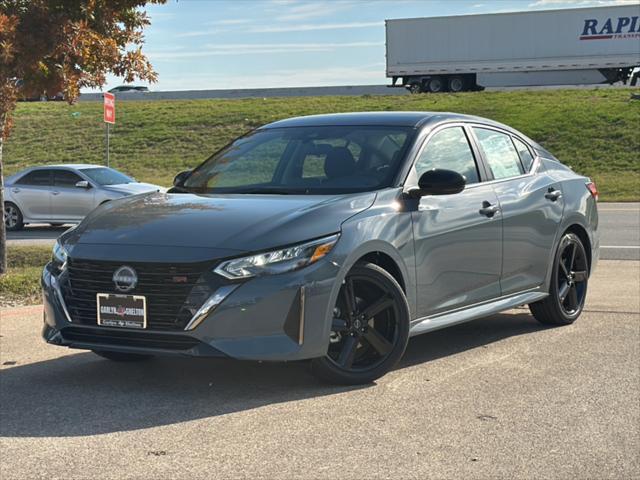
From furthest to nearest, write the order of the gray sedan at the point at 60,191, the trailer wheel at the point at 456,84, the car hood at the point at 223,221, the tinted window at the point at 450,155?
the trailer wheel at the point at 456,84 → the gray sedan at the point at 60,191 → the tinted window at the point at 450,155 → the car hood at the point at 223,221

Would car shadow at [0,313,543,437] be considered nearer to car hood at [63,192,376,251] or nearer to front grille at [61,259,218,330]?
front grille at [61,259,218,330]

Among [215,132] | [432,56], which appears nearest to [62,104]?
[215,132]

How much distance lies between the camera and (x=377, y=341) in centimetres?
606

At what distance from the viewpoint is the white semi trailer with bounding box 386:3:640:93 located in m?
→ 44.8

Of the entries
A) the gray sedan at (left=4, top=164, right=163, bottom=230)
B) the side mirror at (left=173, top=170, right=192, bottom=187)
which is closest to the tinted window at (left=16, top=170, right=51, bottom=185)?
the gray sedan at (left=4, top=164, right=163, bottom=230)

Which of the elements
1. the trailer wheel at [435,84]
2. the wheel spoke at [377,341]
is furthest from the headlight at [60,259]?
the trailer wheel at [435,84]

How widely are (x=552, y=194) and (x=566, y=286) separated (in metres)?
0.76

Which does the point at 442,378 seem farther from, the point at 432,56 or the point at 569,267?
the point at 432,56

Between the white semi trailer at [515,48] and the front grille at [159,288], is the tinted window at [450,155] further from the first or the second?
the white semi trailer at [515,48]

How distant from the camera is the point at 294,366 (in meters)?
6.50

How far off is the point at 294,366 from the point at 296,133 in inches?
65.6

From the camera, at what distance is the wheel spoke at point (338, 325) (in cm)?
581

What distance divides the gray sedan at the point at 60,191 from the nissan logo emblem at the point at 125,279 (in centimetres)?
1389

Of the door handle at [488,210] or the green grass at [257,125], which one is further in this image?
the green grass at [257,125]
